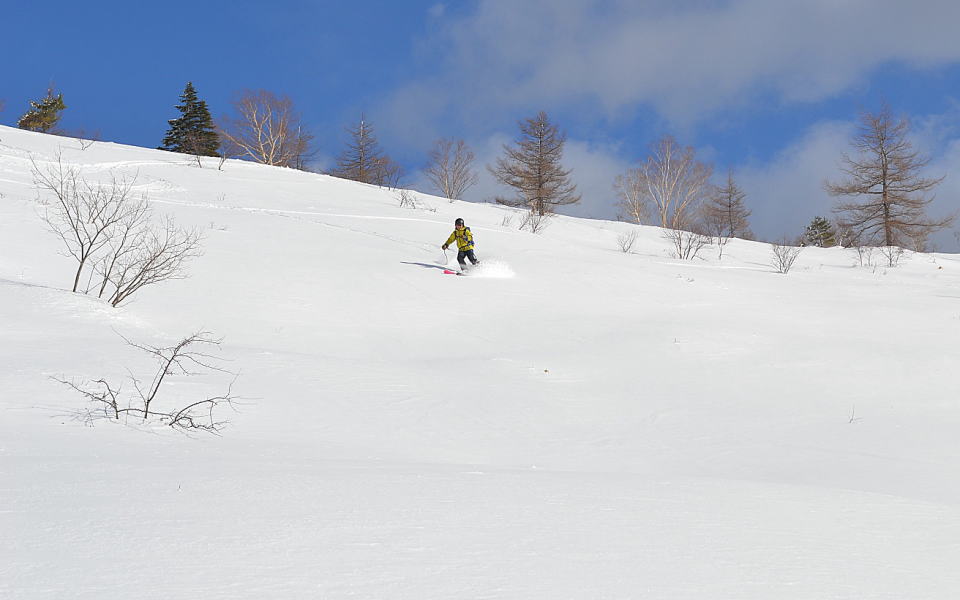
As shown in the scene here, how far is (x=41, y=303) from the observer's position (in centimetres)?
803

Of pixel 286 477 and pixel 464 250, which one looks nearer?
pixel 286 477

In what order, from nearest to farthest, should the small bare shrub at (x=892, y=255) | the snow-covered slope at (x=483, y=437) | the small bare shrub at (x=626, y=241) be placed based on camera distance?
the snow-covered slope at (x=483, y=437) < the small bare shrub at (x=892, y=255) < the small bare shrub at (x=626, y=241)

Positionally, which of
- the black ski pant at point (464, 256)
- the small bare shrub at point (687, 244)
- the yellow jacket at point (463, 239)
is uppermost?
the small bare shrub at point (687, 244)

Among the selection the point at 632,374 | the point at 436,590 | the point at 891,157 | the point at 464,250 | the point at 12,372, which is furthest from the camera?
the point at 891,157

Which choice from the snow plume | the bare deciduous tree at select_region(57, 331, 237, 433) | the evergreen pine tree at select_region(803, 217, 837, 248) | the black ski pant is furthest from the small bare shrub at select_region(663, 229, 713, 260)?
the evergreen pine tree at select_region(803, 217, 837, 248)

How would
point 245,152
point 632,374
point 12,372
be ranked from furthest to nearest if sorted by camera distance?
1. point 245,152
2. point 632,374
3. point 12,372

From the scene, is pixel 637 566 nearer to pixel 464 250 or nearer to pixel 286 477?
pixel 286 477

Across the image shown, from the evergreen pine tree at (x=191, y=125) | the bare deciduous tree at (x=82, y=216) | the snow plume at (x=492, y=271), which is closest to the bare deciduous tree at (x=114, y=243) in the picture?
the bare deciduous tree at (x=82, y=216)

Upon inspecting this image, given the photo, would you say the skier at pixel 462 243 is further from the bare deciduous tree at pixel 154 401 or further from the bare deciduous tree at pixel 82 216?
the bare deciduous tree at pixel 154 401

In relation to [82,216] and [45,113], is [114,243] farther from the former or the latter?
[45,113]

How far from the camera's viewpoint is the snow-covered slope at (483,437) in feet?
5.99

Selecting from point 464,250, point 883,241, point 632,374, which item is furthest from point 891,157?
point 632,374

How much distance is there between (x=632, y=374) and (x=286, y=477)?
19.0 ft

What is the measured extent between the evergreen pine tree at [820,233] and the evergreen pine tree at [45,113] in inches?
2450
